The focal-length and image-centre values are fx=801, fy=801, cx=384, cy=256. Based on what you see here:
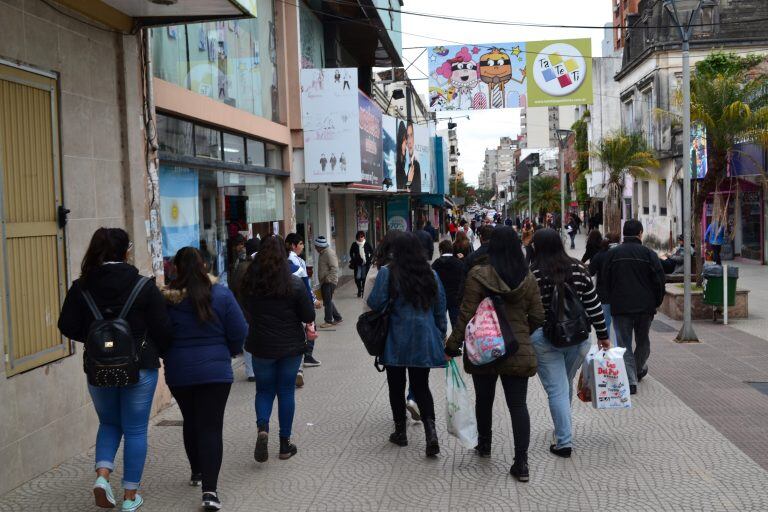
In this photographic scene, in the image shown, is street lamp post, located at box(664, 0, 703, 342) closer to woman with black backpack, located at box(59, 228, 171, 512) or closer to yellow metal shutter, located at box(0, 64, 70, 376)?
yellow metal shutter, located at box(0, 64, 70, 376)

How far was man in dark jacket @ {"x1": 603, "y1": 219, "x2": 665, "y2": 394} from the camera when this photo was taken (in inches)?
309

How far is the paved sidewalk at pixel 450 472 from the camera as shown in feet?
16.9

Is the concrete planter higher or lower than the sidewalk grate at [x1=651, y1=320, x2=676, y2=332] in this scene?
higher

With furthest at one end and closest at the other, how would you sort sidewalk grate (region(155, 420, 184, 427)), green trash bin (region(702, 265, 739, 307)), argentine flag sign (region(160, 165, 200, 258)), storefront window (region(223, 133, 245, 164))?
green trash bin (region(702, 265, 739, 307)) < storefront window (region(223, 133, 245, 164)) < argentine flag sign (region(160, 165, 200, 258)) < sidewalk grate (region(155, 420, 184, 427))

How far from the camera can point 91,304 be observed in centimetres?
464

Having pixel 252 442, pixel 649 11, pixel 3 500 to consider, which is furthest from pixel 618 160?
pixel 3 500

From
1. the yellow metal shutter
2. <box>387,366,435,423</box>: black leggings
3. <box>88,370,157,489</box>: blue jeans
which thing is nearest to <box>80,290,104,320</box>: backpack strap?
<box>88,370,157,489</box>: blue jeans

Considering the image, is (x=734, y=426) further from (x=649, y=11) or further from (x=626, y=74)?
(x=626, y=74)

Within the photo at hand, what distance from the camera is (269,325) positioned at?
5.78 metres

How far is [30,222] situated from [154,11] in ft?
8.07

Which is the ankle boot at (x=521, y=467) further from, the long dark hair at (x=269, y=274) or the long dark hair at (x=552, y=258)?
the long dark hair at (x=269, y=274)

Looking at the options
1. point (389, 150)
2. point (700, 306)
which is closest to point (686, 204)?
point (700, 306)

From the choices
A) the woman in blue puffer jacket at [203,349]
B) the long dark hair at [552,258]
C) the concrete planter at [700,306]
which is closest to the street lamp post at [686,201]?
the concrete planter at [700,306]

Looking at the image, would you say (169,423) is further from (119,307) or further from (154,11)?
(154,11)
